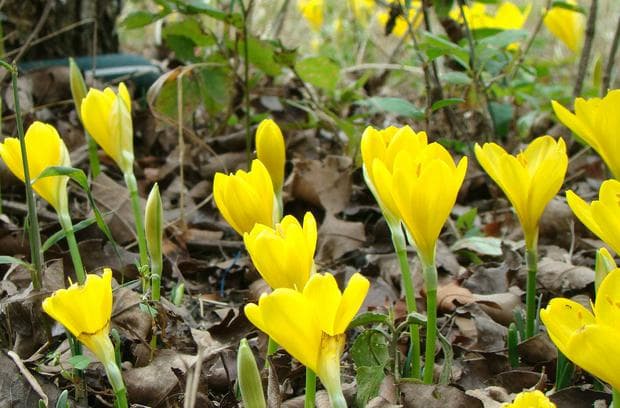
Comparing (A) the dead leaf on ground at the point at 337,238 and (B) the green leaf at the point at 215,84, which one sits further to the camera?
(B) the green leaf at the point at 215,84

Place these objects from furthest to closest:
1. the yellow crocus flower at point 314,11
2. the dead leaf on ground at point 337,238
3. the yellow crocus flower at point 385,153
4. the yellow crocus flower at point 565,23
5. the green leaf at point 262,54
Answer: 1. the yellow crocus flower at point 314,11
2. the yellow crocus flower at point 565,23
3. the green leaf at point 262,54
4. the dead leaf on ground at point 337,238
5. the yellow crocus flower at point 385,153

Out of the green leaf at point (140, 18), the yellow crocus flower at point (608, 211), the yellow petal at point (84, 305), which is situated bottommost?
the yellow petal at point (84, 305)

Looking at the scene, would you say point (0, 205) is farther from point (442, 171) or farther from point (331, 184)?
point (442, 171)

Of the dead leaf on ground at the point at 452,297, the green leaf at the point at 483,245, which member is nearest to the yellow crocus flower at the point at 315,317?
the dead leaf on ground at the point at 452,297

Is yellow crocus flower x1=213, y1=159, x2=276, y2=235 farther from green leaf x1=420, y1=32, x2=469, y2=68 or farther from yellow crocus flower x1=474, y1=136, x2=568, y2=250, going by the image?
green leaf x1=420, y1=32, x2=469, y2=68

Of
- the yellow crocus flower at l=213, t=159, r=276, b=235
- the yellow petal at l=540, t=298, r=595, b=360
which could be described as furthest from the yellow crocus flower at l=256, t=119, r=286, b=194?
the yellow petal at l=540, t=298, r=595, b=360

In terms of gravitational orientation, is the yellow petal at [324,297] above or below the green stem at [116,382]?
above

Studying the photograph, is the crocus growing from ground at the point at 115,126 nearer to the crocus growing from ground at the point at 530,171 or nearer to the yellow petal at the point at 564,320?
the crocus growing from ground at the point at 530,171

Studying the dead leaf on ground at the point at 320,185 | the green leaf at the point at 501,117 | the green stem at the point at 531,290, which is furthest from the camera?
the green leaf at the point at 501,117
